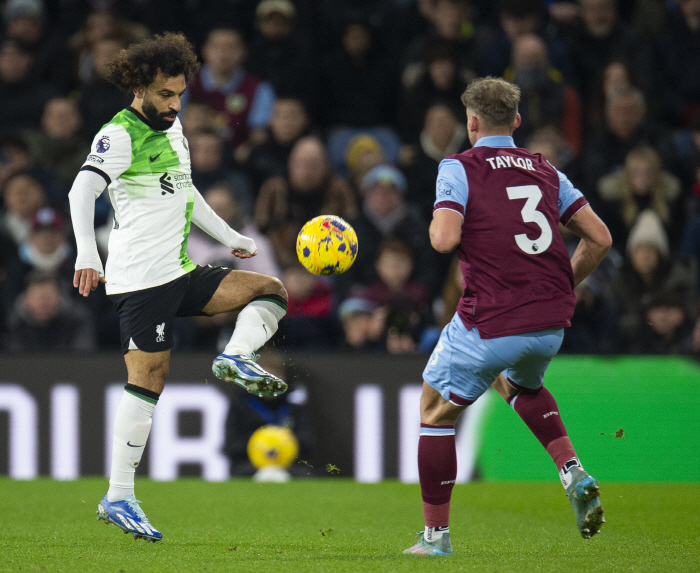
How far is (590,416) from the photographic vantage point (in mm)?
8086

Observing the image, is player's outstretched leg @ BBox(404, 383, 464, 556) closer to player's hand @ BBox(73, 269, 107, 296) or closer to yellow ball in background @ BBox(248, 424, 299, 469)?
player's hand @ BBox(73, 269, 107, 296)

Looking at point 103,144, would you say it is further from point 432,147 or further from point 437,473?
point 432,147

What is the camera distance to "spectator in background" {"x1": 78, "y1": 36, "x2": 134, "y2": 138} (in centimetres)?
1038

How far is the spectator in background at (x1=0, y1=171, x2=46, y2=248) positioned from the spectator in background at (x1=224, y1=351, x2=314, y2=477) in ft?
9.95

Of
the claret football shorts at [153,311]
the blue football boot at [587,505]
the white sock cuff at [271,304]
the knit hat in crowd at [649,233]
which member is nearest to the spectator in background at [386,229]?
the knit hat in crowd at [649,233]

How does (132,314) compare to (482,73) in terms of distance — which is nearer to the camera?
(132,314)

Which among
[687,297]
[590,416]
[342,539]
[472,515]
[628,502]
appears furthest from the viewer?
[687,297]

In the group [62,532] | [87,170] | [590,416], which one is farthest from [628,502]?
[87,170]

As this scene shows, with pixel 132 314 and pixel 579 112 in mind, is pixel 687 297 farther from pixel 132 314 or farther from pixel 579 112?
pixel 132 314

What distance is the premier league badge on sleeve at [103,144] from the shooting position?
187 inches

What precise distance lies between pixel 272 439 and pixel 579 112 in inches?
191

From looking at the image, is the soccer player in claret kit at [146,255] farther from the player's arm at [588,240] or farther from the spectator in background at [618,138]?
the spectator in background at [618,138]

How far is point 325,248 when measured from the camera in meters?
5.20

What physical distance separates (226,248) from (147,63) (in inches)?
168
